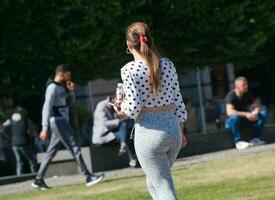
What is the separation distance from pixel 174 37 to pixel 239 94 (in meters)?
6.21

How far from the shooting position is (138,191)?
1102 centimetres

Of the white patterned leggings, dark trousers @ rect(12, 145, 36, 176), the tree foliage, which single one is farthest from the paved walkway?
the white patterned leggings

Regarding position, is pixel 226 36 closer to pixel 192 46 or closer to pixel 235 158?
pixel 192 46

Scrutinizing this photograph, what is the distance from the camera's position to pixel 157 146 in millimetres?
6957

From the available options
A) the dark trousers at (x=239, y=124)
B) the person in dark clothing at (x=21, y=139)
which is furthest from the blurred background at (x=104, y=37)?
the dark trousers at (x=239, y=124)

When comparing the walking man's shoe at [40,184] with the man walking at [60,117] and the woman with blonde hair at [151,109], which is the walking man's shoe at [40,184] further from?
the woman with blonde hair at [151,109]

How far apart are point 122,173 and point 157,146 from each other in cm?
779

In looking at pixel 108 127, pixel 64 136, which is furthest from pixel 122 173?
pixel 64 136

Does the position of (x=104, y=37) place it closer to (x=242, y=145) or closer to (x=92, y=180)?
(x=242, y=145)

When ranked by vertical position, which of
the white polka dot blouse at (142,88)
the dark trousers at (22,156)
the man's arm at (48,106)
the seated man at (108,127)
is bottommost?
the dark trousers at (22,156)

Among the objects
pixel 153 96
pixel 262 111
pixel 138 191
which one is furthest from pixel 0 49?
pixel 153 96

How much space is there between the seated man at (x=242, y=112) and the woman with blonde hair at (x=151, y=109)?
33.5 ft

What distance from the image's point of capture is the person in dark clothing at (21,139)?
18062 mm

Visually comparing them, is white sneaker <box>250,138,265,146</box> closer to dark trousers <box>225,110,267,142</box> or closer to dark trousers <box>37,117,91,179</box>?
dark trousers <box>225,110,267,142</box>
